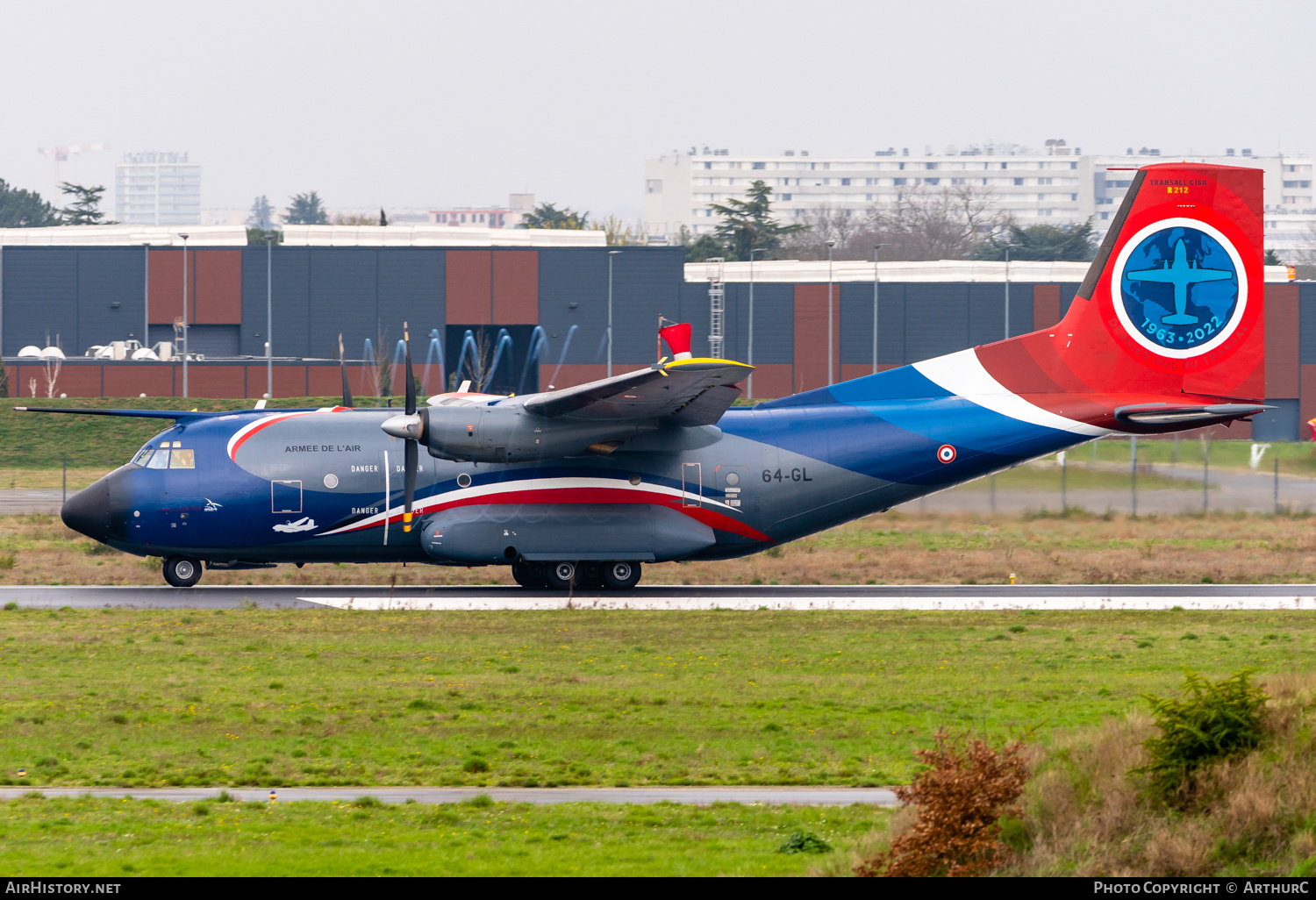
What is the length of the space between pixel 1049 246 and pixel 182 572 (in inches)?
4466

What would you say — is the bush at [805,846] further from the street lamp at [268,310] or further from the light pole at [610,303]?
the light pole at [610,303]

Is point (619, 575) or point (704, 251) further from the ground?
point (704, 251)

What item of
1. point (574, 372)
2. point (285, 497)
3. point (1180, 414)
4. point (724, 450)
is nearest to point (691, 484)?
point (724, 450)

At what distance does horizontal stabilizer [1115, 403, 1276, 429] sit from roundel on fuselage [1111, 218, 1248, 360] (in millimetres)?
1356

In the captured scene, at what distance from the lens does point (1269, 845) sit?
1013cm

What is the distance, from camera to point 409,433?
86.4 ft

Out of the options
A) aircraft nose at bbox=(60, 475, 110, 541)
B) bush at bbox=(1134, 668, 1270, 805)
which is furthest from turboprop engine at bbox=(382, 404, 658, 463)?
bush at bbox=(1134, 668, 1270, 805)

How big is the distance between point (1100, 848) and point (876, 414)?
1920cm

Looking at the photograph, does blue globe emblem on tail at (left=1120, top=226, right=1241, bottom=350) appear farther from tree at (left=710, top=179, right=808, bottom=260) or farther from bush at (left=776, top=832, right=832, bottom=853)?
tree at (left=710, top=179, right=808, bottom=260)

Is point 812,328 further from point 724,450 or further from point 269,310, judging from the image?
point 724,450

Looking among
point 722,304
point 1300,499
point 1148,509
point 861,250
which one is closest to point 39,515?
point 1148,509

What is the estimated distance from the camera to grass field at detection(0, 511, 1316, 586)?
32312 mm

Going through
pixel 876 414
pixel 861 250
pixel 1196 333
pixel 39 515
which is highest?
pixel 861 250
